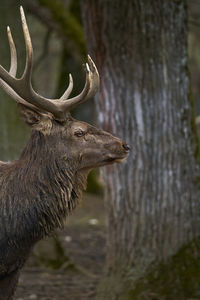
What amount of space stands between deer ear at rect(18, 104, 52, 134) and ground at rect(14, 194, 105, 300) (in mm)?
1300

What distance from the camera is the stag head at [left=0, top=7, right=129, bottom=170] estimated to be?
4.54 m

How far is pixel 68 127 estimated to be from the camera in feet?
15.6

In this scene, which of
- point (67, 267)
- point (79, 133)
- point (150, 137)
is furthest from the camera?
point (67, 267)

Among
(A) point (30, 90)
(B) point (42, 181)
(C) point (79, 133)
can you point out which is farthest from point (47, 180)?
(A) point (30, 90)

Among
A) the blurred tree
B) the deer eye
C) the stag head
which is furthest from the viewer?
the blurred tree

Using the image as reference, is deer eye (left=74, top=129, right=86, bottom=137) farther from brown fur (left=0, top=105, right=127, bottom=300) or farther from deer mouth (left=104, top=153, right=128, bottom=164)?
deer mouth (left=104, top=153, right=128, bottom=164)

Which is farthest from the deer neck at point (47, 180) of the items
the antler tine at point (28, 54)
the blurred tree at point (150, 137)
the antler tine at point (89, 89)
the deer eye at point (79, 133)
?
the blurred tree at point (150, 137)

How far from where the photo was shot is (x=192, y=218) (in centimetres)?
616

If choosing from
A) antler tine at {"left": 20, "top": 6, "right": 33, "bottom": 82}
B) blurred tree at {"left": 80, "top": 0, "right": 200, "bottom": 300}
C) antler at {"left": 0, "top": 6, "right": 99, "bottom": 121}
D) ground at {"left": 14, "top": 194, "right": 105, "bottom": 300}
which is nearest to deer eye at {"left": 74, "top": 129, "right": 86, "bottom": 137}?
antler at {"left": 0, "top": 6, "right": 99, "bottom": 121}

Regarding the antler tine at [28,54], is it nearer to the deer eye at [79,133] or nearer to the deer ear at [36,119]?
the deer ear at [36,119]

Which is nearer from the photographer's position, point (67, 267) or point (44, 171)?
point (44, 171)

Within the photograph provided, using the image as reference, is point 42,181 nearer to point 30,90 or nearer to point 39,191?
point 39,191

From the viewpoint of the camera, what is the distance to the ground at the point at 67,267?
6973mm

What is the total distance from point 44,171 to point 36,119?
1.45 feet
